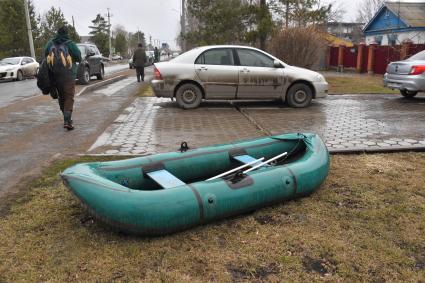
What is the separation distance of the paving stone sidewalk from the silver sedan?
417mm

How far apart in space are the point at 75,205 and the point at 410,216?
3.20 m

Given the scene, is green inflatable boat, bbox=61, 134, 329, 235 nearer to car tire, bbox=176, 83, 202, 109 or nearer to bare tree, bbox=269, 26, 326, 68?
car tire, bbox=176, 83, 202, 109

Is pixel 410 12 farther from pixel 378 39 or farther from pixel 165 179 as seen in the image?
pixel 165 179

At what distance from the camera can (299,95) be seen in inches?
412

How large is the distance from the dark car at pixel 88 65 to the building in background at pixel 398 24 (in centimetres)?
2156

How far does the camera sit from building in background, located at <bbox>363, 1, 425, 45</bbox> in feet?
105

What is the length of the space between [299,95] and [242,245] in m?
7.59

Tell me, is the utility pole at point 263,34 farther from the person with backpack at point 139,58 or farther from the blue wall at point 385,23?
the blue wall at point 385,23

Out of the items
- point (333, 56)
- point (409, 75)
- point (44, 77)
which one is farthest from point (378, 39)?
point (44, 77)

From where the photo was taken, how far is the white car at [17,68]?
21.6m

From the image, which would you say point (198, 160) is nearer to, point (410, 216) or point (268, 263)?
point (268, 263)

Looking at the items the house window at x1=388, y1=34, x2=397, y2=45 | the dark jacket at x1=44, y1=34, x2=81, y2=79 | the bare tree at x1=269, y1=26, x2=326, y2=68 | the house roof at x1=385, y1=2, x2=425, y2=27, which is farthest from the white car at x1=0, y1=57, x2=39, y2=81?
the house roof at x1=385, y1=2, x2=425, y2=27

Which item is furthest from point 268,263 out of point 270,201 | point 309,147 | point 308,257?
point 309,147

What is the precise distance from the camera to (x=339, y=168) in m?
5.33
